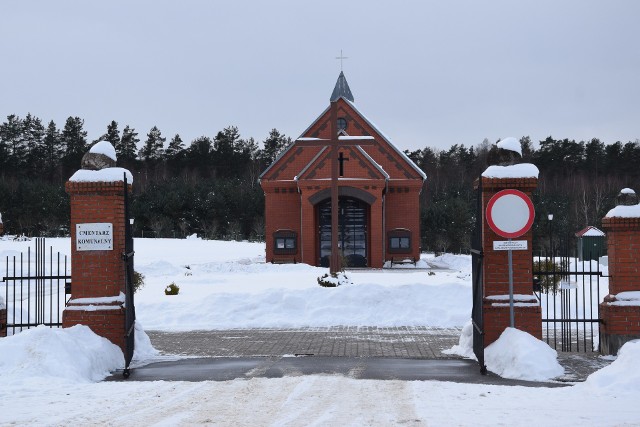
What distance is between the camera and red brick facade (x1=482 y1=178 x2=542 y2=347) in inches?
410

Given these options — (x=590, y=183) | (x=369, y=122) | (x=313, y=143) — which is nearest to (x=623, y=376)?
(x=313, y=143)

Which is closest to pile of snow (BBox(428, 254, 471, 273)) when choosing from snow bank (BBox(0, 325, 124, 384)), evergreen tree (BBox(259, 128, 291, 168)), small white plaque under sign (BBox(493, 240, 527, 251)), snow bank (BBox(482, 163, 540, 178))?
snow bank (BBox(482, 163, 540, 178))

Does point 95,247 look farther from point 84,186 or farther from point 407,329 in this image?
point 407,329

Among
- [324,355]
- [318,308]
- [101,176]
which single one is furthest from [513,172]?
[318,308]

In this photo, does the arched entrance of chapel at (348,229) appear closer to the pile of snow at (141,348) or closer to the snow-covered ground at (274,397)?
the pile of snow at (141,348)

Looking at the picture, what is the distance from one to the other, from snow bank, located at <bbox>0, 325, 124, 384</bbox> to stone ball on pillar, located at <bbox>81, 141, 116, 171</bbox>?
2.51 m

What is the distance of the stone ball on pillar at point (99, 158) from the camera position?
35.4 ft

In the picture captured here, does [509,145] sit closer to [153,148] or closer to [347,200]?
[347,200]

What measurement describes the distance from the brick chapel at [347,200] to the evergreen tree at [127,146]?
5792cm

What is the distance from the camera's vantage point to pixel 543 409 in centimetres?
710

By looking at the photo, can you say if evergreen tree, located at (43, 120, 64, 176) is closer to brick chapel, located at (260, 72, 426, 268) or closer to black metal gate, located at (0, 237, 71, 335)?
brick chapel, located at (260, 72, 426, 268)

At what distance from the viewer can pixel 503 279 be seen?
1056 centimetres

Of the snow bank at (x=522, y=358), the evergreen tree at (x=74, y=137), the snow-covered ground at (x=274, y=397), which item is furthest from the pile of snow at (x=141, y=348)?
the evergreen tree at (x=74, y=137)

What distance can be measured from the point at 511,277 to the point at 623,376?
2330 millimetres
